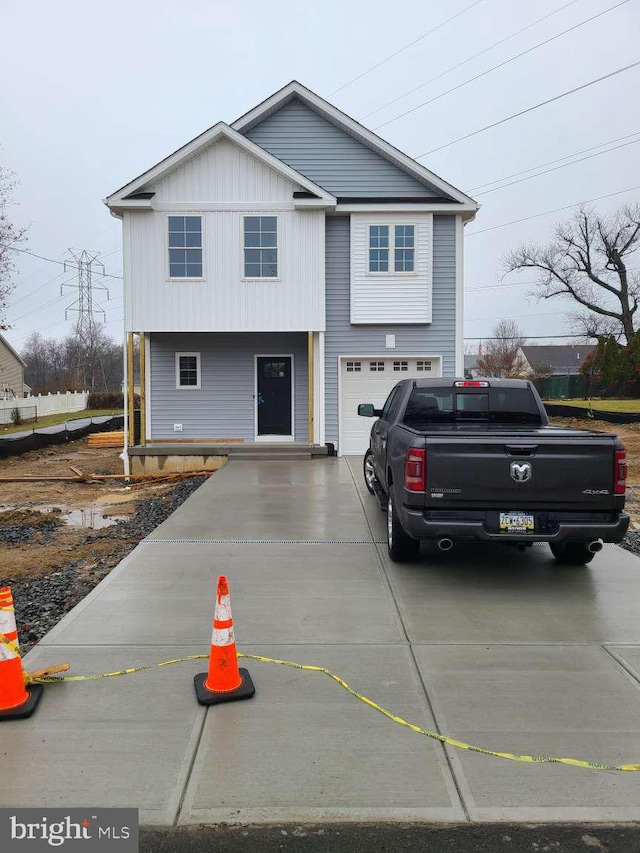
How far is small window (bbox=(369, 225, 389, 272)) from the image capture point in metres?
16.3

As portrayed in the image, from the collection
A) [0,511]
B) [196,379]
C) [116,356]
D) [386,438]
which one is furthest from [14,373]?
[386,438]

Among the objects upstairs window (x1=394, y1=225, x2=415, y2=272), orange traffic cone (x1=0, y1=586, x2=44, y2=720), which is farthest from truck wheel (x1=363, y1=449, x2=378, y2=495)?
upstairs window (x1=394, y1=225, x2=415, y2=272)

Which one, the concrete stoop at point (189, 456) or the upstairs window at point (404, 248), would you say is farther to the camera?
the upstairs window at point (404, 248)

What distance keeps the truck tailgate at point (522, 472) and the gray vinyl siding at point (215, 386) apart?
11294mm

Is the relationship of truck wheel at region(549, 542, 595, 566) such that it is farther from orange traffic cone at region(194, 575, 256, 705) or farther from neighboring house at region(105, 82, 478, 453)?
neighboring house at region(105, 82, 478, 453)

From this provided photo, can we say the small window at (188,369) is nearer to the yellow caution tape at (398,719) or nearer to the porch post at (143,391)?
the porch post at (143,391)

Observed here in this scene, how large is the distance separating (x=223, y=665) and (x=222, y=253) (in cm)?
1286

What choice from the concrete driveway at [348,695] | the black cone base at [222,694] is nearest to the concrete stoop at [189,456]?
the concrete driveway at [348,695]

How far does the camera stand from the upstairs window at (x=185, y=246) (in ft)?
51.4

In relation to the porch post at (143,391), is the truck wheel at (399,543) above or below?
below

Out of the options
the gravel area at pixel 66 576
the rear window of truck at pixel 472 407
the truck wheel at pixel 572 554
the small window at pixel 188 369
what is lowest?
the gravel area at pixel 66 576

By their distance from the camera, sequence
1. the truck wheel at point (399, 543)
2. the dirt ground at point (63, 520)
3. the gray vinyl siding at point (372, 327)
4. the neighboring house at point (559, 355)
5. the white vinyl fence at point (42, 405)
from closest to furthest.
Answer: the truck wheel at point (399, 543) < the dirt ground at point (63, 520) < the gray vinyl siding at point (372, 327) < the white vinyl fence at point (42, 405) < the neighboring house at point (559, 355)

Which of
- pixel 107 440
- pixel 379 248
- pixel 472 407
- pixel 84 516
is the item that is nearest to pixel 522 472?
pixel 472 407

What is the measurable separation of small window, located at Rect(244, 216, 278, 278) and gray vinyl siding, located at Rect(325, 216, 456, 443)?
1403 millimetres
